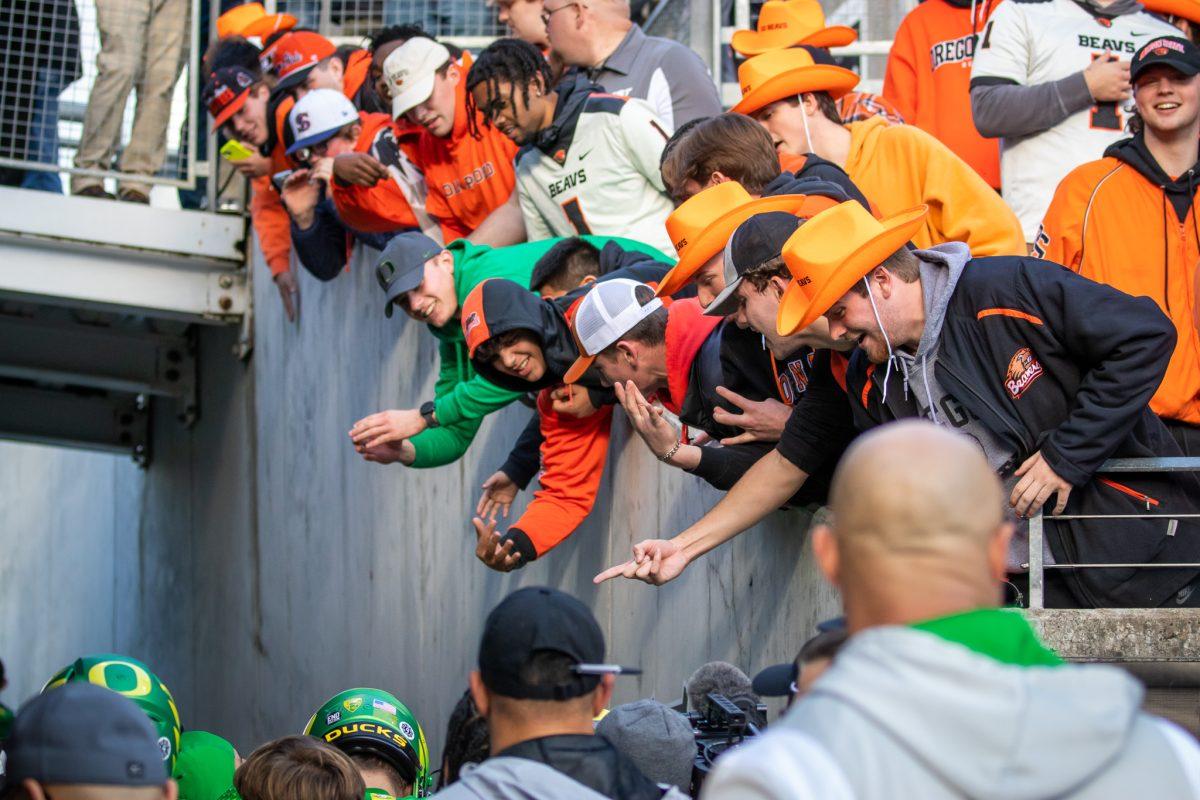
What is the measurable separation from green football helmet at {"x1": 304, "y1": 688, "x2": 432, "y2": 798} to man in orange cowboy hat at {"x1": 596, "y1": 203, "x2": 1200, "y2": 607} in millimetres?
1746

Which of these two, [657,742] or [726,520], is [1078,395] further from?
[657,742]

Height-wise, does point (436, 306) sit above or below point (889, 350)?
above

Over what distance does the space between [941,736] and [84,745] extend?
142 cm

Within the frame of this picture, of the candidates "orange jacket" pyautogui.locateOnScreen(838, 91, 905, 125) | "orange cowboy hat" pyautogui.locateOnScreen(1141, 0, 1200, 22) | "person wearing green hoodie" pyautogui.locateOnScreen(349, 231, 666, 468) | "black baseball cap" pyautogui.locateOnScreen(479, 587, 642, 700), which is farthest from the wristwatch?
"black baseball cap" pyautogui.locateOnScreen(479, 587, 642, 700)

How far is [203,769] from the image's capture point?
17.6 ft

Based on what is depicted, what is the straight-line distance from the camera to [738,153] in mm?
5465

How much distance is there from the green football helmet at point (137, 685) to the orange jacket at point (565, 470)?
2011 millimetres

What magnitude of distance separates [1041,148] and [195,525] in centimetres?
1207

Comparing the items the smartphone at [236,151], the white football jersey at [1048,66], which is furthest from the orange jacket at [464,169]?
the smartphone at [236,151]

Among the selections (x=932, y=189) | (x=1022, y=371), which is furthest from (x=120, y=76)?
(x=1022, y=371)

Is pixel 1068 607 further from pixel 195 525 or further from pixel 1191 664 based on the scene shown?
pixel 195 525

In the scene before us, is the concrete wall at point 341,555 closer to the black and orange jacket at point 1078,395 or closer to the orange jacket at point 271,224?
the orange jacket at point 271,224

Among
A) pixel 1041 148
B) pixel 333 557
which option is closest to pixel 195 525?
pixel 333 557

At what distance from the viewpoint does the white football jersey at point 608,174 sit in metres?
6.72
